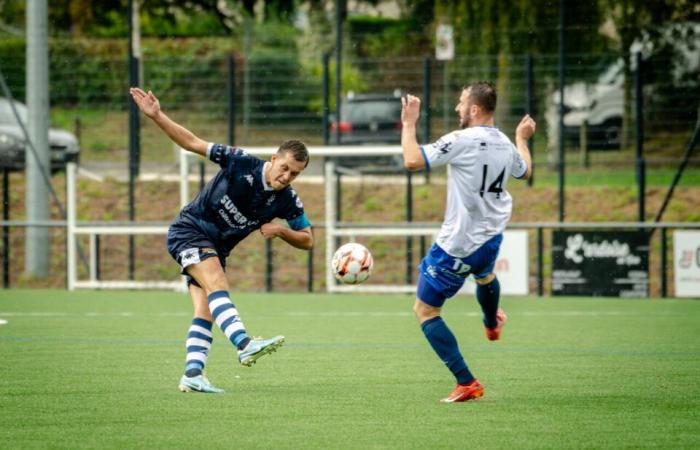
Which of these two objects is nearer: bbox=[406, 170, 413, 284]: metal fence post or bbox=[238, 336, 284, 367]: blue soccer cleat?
bbox=[238, 336, 284, 367]: blue soccer cleat

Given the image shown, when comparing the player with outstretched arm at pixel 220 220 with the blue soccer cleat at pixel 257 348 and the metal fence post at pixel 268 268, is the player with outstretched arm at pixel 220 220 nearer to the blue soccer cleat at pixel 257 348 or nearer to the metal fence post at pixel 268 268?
the blue soccer cleat at pixel 257 348

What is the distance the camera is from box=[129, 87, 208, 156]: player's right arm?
7652mm

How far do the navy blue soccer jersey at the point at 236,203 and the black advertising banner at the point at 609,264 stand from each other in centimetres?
981

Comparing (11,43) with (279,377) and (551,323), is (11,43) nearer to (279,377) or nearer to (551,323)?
(551,323)

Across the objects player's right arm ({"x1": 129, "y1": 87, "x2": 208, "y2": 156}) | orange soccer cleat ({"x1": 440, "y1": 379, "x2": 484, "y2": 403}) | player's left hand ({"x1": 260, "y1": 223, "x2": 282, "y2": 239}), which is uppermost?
player's right arm ({"x1": 129, "y1": 87, "x2": 208, "y2": 156})

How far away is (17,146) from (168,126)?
14297 millimetres

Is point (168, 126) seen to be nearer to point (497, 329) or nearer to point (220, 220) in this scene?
point (220, 220)

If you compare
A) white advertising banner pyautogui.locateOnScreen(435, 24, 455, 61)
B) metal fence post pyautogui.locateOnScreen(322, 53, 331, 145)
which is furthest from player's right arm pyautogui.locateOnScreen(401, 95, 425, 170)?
white advertising banner pyautogui.locateOnScreen(435, 24, 455, 61)

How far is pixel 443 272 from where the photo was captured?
7.45 meters

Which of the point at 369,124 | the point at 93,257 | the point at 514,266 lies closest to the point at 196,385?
the point at 514,266

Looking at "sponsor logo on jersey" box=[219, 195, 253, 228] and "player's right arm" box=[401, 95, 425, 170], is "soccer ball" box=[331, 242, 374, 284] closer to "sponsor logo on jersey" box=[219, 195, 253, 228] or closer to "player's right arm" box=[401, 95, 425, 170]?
"sponsor logo on jersey" box=[219, 195, 253, 228]

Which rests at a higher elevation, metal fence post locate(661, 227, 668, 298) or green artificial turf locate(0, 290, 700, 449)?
metal fence post locate(661, 227, 668, 298)

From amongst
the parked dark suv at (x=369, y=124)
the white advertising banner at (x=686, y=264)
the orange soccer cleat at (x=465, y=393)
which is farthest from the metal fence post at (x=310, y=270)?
the orange soccer cleat at (x=465, y=393)

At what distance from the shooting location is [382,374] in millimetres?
8516
